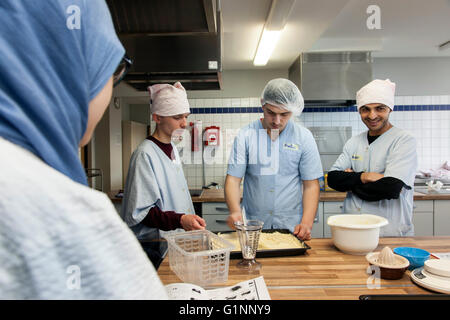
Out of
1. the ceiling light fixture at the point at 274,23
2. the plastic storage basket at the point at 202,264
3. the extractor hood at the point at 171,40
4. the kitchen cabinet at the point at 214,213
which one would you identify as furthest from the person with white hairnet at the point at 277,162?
the kitchen cabinet at the point at 214,213

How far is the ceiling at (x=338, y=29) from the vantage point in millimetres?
2705

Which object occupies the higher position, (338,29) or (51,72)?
(338,29)

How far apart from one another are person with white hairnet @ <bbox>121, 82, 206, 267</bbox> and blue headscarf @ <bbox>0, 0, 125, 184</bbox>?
0.99 meters

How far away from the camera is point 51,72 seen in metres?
0.38

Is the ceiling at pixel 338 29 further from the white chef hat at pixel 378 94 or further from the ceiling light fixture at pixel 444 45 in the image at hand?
the white chef hat at pixel 378 94

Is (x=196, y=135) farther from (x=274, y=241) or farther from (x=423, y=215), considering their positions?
(x=274, y=241)

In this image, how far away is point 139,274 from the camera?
322 millimetres

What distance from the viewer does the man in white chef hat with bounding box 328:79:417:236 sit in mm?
1864

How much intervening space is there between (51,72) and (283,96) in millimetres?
1756

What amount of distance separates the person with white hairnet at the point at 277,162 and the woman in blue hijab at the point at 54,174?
164cm

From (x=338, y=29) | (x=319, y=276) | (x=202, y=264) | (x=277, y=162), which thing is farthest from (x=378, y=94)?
(x=338, y=29)

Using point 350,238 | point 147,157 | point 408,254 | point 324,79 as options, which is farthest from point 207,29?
point 324,79

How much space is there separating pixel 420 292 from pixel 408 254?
22cm
